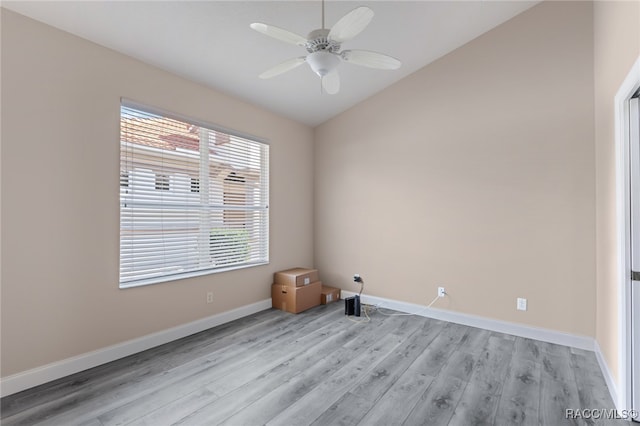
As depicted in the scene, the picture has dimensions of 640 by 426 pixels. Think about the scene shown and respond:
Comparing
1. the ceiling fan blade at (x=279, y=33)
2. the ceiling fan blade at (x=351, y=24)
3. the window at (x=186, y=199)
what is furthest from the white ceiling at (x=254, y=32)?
the ceiling fan blade at (x=351, y=24)

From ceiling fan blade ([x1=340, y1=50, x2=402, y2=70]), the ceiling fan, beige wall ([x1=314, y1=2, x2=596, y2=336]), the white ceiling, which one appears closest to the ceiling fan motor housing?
the ceiling fan

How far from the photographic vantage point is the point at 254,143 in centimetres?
406

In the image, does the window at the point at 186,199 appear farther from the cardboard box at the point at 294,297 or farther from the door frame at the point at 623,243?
the door frame at the point at 623,243

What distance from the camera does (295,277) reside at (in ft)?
13.3

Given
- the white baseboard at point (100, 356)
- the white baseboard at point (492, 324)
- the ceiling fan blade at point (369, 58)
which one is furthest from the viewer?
the white baseboard at point (492, 324)

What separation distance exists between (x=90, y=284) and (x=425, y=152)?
3835 mm

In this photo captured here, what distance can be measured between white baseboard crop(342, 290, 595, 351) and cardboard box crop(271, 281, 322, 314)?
29.7 inches

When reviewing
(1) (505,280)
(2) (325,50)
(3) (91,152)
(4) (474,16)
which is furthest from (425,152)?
(3) (91,152)

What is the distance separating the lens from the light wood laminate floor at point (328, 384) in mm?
1965

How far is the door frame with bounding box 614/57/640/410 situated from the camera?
197 cm

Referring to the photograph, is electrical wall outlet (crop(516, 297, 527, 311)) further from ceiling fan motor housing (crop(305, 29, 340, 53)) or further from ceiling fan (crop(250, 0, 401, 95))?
ceiling fan motor housing (crop(305, 29, 340, 53))

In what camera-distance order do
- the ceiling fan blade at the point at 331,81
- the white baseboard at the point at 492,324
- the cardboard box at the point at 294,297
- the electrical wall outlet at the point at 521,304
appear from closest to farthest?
the ceiling fan blade at the point at 331,81
the white baseboard at the point at 492,324
the electrical wall outlet at the point at 521,304
the cardboard box at the point at 294,297

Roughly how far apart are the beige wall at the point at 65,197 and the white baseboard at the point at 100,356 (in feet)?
0.18

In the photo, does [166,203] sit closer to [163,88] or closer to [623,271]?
[163,88]
